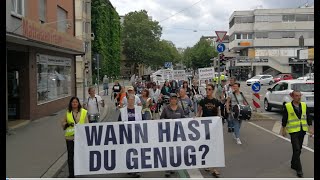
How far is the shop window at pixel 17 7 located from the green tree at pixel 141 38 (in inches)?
2860

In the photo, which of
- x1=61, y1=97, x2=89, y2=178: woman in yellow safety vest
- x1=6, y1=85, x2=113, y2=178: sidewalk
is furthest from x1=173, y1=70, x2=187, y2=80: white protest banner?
x1=61, y1=97, x2=89, y2=178: woman in yellow safety vest

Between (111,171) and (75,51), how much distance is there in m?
14.9

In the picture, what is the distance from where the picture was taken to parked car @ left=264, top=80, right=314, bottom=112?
1672 centimetres

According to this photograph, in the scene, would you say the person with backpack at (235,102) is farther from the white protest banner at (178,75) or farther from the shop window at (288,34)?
the shop window at (288,34)

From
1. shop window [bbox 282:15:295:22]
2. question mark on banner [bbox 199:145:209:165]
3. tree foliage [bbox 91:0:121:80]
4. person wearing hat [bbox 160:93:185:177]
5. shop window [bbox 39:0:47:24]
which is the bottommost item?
question mark on banner [bbox 199:145:209:165]

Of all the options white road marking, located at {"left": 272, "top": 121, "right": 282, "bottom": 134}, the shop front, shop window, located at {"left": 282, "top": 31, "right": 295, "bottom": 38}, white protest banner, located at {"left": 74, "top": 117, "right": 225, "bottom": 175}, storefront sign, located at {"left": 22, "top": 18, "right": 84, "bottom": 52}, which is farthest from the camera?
shop window, located at {"left": 282, "top": 31, "right": 295, "bottom": 38}

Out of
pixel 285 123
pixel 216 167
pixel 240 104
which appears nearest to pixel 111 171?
pixel 216 167

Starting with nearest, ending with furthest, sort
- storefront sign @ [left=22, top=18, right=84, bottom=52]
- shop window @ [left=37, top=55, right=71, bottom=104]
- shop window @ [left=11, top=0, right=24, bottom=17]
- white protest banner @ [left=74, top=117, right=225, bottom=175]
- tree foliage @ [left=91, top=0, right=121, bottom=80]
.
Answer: white protest banner @ [left=74, top=117, right=225, bottom=175] < storefront sign @ [left=22, top=18, right=84, bottom=52] < shop window @ [left=11, top=0, right=24, bottom=17] < shop window @ [left=37, top=55, right=71, bottom=104] < tree foliage @ [left=91, top=0, right=121, bottom=80]

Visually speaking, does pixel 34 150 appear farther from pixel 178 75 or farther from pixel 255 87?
pixel 178 75

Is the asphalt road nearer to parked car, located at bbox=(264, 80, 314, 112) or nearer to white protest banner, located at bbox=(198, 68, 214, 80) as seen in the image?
parked car, located at bbox=(264, 80, 314, 112)

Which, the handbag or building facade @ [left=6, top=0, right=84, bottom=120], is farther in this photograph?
building facade @ [left=6, top=0, right=84, bottom=120]

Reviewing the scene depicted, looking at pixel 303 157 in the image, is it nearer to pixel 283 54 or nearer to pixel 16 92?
pixel 16 92

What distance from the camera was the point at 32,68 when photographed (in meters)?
16.3

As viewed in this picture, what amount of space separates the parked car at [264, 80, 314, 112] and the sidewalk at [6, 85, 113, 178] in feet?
31.8
